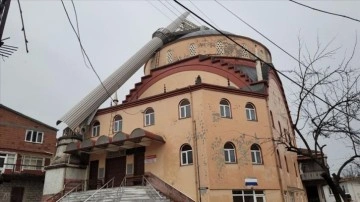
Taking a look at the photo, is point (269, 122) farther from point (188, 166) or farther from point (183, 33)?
point (183, 33)

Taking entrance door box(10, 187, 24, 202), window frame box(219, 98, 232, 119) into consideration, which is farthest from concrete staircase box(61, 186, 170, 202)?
entrance door box(10, 187, 24, 202)

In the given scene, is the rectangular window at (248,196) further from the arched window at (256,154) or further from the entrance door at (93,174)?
the entrance door at (93,174)

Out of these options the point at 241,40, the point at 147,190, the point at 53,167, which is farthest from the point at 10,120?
the point at 241,40

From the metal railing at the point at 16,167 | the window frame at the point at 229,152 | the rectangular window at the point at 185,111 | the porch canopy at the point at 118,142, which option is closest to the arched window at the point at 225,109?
the window frame at the point at 229,152

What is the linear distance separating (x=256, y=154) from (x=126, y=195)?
26.2ft

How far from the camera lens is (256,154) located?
1883 cm

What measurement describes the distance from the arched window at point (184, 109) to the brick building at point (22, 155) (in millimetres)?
13410

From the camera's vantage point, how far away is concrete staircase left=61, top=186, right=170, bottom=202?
1659cm

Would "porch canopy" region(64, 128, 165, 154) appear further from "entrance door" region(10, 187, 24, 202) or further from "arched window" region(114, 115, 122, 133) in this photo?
"entrance door" region(10, 187, 24, 202)

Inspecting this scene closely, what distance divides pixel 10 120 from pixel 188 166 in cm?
1822

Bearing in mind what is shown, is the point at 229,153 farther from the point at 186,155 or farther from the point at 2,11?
the point at 2,11

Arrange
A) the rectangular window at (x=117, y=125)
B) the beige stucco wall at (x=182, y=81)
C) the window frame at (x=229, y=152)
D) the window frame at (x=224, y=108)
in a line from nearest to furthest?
the window frame at (x=229, y=152), the window frame at (x=224, y=108), the rectangular window at (x=117, y=125), the beige stucco wall at (x=182, y=81)

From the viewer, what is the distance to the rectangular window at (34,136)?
28.2 metres

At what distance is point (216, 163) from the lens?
17.5 m
